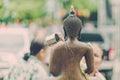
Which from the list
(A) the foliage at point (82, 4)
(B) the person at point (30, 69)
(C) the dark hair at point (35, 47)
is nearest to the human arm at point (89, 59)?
(B) the person at point (30, 69)

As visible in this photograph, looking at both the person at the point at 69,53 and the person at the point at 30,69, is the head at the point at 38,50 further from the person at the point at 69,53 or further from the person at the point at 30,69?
the person at the point at 69,53

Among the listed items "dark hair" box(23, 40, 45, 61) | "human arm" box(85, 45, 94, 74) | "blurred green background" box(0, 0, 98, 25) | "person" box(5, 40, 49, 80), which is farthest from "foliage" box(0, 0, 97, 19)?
"human arm" box(85, 45, 94, 74)

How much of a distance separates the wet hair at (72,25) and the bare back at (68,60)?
0.28 feet

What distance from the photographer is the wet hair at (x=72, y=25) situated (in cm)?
527

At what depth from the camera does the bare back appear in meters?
5.28

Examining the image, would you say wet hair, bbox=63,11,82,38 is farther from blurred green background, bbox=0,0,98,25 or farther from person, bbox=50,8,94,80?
blurred green background, bbox=0,0,98,25

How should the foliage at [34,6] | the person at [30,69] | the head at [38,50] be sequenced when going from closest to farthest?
the person at [30,69], the head at [38,50], the foliage at [34,6]

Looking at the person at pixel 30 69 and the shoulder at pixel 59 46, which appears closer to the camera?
the shoulder at pixel 59 46

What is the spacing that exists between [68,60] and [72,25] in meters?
0.29

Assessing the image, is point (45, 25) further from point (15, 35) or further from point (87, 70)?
point (87, 70)

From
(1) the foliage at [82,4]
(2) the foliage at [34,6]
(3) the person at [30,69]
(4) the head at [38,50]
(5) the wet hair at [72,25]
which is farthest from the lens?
(1) the foliage at [82,4]

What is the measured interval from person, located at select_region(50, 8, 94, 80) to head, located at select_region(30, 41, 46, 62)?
2027mm

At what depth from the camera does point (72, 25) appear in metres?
5.28

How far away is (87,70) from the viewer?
214 inches
